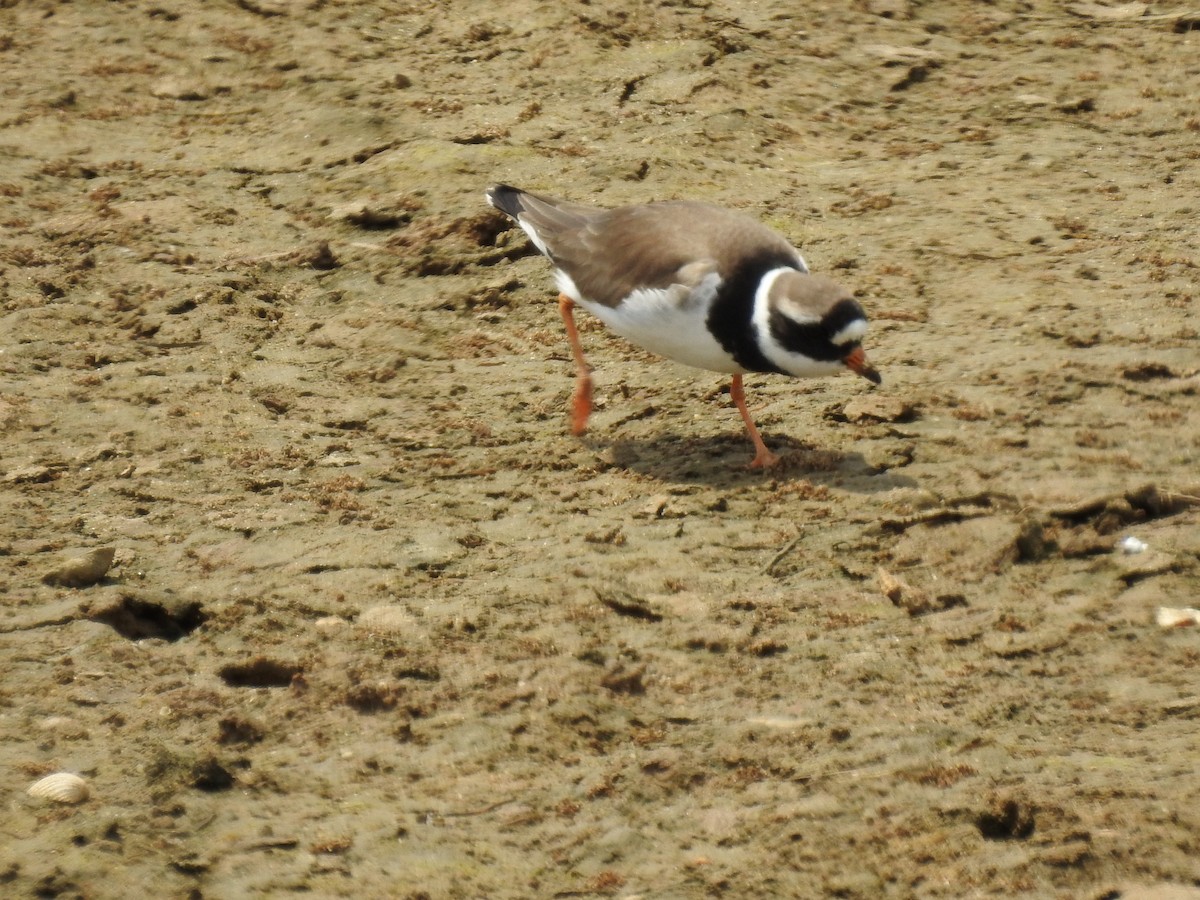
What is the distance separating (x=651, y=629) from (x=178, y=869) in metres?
1.87

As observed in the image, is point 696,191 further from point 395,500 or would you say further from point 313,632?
point 313,632

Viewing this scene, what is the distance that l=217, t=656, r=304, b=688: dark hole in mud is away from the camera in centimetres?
475

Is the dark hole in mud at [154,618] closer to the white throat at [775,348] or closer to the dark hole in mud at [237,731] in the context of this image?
the dark hole in mud at [237,731]

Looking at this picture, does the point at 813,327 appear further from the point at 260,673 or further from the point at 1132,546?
the point at 260,673

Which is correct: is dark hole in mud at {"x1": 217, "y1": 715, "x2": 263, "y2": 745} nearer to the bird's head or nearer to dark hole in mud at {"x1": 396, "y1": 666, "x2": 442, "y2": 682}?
dark hole in mud at {"x1": 396, "y1": 666, "x2": 442, "y2": 682}

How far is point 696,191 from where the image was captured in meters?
8.37

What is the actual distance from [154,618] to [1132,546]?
3.44 meters

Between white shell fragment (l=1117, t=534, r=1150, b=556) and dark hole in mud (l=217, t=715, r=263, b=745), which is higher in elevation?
white shell fragment (l=1117, t=534, r=1150, b=556)

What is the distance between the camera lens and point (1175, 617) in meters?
4.85

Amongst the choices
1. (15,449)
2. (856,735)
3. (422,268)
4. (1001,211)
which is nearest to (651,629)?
(856,735)

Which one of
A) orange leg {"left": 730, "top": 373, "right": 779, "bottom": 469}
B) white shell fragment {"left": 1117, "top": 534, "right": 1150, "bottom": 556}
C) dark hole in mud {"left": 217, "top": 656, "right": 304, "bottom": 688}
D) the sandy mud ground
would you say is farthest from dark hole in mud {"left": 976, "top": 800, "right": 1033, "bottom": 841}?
orange leg {"left": 730, "top": 373, "right": 779, "bottom": 469}

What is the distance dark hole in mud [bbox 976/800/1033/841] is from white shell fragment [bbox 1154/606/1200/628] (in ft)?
4.13

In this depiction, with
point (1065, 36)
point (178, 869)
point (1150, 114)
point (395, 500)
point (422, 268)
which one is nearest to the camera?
point (178, 869)

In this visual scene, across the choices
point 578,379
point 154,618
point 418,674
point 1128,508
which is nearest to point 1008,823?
point 418,674
